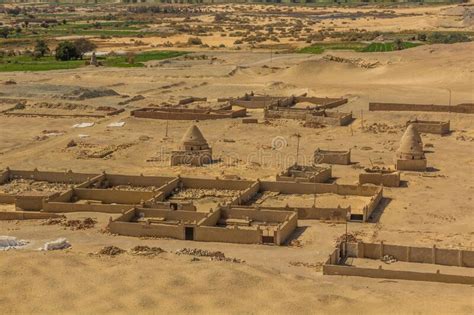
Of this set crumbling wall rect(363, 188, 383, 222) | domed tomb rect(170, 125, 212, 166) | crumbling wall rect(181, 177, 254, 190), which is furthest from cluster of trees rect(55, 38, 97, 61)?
crumbling wall rect(363, 188, 383, 222)

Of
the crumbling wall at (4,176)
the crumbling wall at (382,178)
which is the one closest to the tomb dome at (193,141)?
the crumbling wall at (4,176)

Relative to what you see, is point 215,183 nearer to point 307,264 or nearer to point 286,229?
point 286,229

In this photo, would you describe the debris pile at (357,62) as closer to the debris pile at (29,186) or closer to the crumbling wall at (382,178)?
the crumbling wall at (382,178)

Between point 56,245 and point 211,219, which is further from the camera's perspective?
point 211,219

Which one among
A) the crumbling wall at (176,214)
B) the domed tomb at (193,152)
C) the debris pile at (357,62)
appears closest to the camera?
the crumbling wall at (176,214)

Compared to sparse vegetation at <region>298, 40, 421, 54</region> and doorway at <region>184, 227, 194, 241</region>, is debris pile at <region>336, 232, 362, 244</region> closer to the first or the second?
doorway at <region>184, 227, 194, 241</region>

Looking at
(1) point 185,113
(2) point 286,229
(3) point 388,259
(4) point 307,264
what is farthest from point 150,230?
(1) point 185,113

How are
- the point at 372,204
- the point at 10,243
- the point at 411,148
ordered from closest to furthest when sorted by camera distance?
the point at 10,243 < the point at 372,204 < the point at 411,148
